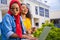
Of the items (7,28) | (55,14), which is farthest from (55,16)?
(7,28)

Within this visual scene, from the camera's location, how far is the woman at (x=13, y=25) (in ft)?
8.30

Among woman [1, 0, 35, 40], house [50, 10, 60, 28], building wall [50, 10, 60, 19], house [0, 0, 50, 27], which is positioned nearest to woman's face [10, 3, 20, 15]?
woman [1, 0, 35, 40]

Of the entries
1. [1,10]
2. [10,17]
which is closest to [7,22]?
[10,17]

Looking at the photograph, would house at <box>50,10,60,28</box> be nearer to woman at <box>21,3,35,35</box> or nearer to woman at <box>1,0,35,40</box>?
woman at <box>21,3,35,35</box>

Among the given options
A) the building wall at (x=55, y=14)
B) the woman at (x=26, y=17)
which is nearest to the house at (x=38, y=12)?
the building wall at (x=55, y=14)

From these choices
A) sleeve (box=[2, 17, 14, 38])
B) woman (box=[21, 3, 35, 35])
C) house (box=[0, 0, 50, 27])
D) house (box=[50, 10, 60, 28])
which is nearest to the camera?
sleeve (box=[2, 17, 14, 38])

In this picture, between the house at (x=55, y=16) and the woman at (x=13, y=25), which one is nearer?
the woman at (x=13, y=25)

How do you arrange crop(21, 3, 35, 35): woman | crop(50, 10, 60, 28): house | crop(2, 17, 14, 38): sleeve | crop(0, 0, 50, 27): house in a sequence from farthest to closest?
crop(50, 10, 60, 28): house → crop(0, 0, 50, 27): house → crop(21, 3, 35, 35): woman → crop(2, 17, 14, 38): sleeve

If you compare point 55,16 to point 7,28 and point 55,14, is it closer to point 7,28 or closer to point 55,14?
point 55,14

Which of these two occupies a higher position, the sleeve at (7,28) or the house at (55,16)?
the sleeve at (7,28)

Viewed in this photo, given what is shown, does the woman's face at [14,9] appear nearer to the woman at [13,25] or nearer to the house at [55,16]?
the woman at [13,25]

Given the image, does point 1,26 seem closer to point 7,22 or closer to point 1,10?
point 7,22

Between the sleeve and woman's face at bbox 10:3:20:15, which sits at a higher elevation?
woman's face at bbox 10:3:20:15

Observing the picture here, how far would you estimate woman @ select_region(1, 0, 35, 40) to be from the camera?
253cm
